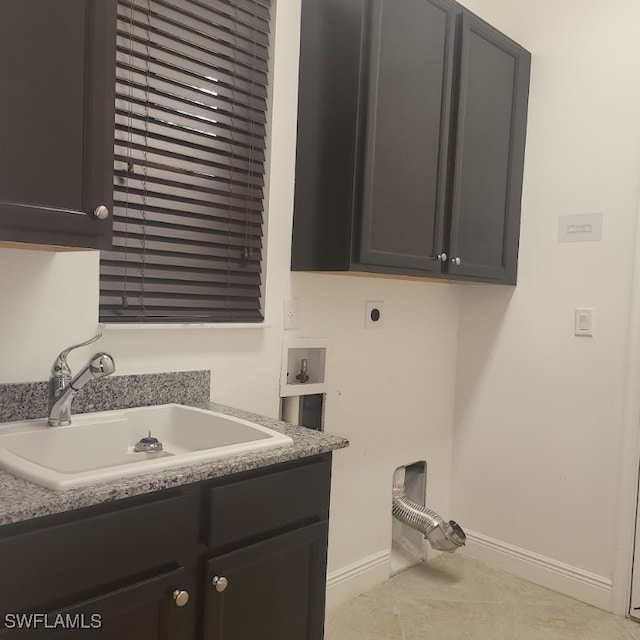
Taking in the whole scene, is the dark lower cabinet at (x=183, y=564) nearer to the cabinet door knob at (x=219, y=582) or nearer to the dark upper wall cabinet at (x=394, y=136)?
the cabinet door knob at (x=219, y=582)

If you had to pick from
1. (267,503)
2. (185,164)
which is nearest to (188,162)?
(185,164)

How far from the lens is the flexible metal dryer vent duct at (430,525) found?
8.73 ft

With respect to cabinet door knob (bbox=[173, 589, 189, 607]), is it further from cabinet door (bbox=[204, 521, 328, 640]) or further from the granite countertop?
the granite countertop

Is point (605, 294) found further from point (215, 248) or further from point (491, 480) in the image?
point (215, 248)

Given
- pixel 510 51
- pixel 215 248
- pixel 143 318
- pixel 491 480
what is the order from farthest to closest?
1. pixel 491 480
2. pixel 510 51
3. pixel 215 248
4. pixel 143 318

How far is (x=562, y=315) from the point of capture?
2.65 meters

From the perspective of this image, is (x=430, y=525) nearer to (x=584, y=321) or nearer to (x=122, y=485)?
(x=584, y=321)

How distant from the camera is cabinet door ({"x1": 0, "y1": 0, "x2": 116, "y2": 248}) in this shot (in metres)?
1.22

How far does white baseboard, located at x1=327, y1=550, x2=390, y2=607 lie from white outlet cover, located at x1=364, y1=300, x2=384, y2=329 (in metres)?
0.99

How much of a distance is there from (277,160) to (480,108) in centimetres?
91

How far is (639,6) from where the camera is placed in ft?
8.00

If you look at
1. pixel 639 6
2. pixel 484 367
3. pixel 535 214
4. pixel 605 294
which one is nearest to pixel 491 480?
pixel 484 367

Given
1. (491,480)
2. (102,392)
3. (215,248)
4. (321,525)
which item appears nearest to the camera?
(321,525)

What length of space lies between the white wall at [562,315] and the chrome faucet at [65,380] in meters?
1.94
